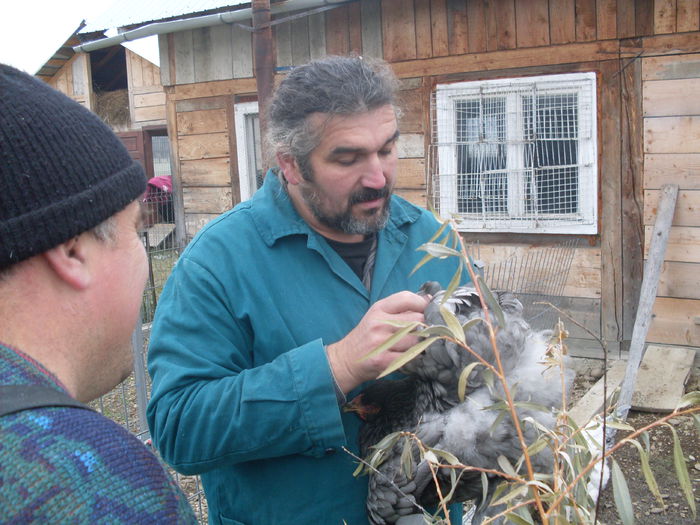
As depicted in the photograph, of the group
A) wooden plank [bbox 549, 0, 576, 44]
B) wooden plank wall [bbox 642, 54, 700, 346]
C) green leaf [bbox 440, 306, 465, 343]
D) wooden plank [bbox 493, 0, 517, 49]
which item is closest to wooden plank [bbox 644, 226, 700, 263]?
wooden plank wall [bbox 642, 54, 700, 346]

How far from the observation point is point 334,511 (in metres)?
2.07

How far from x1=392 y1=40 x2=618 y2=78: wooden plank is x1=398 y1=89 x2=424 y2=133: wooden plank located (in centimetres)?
19

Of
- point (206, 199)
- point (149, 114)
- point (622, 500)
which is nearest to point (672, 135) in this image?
point (622, 500)

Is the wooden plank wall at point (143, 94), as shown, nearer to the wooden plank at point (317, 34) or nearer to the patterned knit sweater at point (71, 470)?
the wooden plank at point (317, 34)

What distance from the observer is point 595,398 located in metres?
5.47

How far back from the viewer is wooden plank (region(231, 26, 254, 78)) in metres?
7.80

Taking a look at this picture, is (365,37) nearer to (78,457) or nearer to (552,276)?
(552,276)

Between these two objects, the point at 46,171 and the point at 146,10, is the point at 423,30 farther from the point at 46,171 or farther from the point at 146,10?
the point at 46,171

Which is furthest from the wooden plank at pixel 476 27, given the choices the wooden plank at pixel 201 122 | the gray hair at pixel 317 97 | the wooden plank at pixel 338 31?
the gray hair at pixel 317 97

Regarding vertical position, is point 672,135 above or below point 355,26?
below

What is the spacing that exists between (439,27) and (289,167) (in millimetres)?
5118

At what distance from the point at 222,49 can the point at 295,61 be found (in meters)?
1.07

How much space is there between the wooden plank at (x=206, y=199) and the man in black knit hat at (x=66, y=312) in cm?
737

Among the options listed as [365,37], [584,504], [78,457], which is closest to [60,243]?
[78,457]
